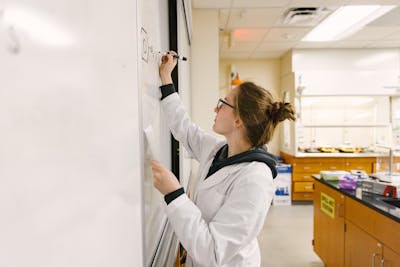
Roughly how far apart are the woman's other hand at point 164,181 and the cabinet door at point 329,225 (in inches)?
86.5

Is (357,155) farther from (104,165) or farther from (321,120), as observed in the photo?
(104,165)

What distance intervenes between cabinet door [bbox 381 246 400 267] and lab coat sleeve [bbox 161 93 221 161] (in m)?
1.45

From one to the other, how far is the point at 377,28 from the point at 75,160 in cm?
501

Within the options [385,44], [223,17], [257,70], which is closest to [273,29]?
[223,17]

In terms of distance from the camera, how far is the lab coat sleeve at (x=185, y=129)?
1324mm

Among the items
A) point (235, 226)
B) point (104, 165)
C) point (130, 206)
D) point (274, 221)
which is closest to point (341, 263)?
point (274, 221)

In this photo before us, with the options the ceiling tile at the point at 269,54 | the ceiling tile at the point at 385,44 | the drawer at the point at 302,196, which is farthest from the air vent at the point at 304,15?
the drawer at the point at 302,196

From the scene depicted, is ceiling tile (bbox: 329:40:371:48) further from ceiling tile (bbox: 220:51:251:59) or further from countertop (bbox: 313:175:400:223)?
countertop (bbox: 313:175:400:223)

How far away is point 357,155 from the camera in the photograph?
→ 520 centimetres

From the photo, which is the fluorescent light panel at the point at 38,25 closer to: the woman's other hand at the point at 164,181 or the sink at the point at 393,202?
the woman's other hand at the point at 164,181

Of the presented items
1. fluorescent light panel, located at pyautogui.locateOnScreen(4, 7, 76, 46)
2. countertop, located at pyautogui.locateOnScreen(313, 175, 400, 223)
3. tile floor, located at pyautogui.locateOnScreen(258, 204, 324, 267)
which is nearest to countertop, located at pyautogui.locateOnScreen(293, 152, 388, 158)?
tile floor, located at pyautogui.locateOnScreen(258, 204, 324, 267)

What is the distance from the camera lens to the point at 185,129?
1432 millimetres

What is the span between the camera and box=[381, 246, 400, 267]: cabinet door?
1.89m

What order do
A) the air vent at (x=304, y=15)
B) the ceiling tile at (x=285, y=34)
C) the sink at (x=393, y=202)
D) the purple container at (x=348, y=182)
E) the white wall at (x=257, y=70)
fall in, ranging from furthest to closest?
the white wall at (x=257, y=70)
the ceiling tile at (x=285, y=34)
the air vent at (x=304, y=15)
the purple container at (x=348, y=182)
the sink at (x=393, y=202)
